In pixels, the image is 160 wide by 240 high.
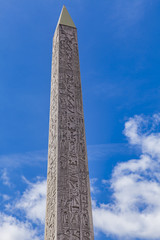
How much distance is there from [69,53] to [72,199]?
162 inches

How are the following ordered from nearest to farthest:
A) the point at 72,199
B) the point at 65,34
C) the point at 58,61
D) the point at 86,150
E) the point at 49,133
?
the point at 72,199 < the point at 86,150 < the point at 49,133 < the point at 58,61 < the point at 65,34

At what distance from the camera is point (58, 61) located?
9.13m

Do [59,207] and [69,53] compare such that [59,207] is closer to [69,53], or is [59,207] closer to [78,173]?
[78,173]

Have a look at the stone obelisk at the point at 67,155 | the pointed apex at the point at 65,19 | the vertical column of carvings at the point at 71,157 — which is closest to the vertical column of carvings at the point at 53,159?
the stone obelisk at the point at 67,155

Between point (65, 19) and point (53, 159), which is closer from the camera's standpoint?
point (53, 159)

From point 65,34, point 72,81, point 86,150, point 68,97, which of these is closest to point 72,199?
point 86,150

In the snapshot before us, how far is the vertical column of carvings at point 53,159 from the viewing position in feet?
23.0

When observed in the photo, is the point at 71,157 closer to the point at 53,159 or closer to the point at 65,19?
the point at 53,159

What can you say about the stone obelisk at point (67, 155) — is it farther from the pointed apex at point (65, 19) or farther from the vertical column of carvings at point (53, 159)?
the pointed apex at point (65, 19)

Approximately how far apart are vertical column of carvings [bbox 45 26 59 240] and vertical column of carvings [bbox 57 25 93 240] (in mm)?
126

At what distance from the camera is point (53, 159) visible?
777 cm

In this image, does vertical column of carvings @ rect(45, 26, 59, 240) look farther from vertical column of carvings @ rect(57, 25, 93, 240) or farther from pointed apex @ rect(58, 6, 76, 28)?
pointed apex @ rect(58, 6, 76, 28)

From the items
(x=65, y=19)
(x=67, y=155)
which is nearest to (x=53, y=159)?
(x=67, y=155)

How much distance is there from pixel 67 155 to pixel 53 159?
0.34 metres
